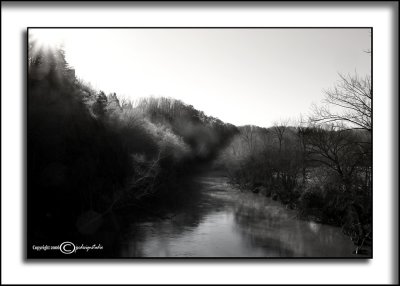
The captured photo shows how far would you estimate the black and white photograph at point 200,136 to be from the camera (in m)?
5.30

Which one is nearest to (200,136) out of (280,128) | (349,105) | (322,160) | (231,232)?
(280,128)

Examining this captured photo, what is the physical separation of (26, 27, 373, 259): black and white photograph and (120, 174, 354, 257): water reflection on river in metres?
0.03

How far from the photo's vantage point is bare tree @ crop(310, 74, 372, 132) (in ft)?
18.0

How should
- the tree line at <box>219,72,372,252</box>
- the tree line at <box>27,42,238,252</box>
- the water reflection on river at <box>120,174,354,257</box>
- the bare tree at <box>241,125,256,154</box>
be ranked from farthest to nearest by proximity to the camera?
the bare tree at <box>241,125,256,154</box>
the tree line at <box>219,72,372,252</box>
the water reflection on river at <box>120,174,354,257</box>
the tree line at <box>27,42,238,252</box>

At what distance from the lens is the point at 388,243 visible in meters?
5.11

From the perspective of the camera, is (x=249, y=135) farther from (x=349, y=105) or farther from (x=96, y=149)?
(x=96, y=149)

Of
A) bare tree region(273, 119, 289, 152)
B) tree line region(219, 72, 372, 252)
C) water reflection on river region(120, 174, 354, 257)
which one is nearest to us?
water reflection on river region(120, 174, 354, 257)

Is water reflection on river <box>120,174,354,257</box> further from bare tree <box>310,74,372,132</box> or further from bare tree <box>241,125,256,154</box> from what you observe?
bare tree <box>310,74,372,132</box>

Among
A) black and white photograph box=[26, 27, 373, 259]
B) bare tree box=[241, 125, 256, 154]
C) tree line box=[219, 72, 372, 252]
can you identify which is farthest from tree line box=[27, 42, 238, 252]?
tree line box=[219, 72, 372, 252]

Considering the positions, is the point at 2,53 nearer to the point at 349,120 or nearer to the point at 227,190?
the point at 227,190

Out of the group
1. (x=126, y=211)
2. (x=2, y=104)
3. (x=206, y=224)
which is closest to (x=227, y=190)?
(x=206, y=224)

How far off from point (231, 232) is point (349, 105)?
309cm

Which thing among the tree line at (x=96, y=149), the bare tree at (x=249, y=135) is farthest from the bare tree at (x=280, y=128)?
the tree line at (x=96, y=149)

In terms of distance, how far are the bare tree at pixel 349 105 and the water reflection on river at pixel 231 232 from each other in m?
1.94
